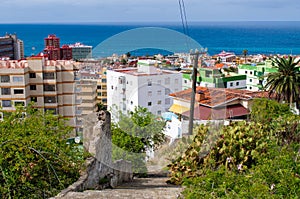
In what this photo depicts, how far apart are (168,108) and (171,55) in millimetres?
983

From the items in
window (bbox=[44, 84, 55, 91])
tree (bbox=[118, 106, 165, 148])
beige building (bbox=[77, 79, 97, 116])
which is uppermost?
beige building (bbox=[77, 79, 97, 116])

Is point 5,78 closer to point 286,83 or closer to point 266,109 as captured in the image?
point 286,83

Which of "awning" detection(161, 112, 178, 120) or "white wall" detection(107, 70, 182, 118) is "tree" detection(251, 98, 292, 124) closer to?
"awning" detection(161, 112, 178, 120)

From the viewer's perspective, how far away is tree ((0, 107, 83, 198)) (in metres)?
6.11

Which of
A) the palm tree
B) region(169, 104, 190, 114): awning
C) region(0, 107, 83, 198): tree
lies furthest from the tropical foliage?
the palm tree

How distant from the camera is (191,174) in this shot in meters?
7.77

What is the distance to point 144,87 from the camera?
7320mm

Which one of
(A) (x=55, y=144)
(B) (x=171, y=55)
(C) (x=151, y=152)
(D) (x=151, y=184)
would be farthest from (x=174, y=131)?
(A) (x=55, y=144)

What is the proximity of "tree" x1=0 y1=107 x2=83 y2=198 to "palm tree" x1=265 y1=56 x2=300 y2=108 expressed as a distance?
626 inches

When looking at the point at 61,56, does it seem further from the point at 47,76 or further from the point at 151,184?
the point at 151,184

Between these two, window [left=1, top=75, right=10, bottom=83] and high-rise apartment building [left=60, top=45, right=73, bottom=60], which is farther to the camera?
high-rise apartment building [left=60, top=45, right=73, bottom=60]

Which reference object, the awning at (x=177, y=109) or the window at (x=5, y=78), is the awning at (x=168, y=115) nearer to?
the awning at (x=177, y=109)

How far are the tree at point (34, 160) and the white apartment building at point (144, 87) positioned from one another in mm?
1221

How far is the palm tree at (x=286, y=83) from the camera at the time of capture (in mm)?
21062
